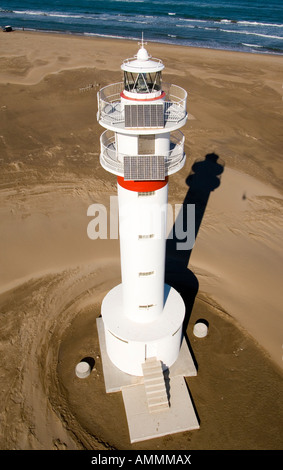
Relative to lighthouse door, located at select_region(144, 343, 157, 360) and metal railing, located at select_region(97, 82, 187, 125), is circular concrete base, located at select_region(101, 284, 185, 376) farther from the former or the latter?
metal railing, located at select_region(97, 82, 187, 125)

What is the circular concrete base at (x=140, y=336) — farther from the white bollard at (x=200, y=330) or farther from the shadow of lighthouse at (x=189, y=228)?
the shadow of lighthouse at (x=189, y=228)

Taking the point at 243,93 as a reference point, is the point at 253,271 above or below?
below

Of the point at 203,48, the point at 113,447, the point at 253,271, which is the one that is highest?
the point at 203,48

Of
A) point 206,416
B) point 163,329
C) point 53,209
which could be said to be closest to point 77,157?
point 53,209

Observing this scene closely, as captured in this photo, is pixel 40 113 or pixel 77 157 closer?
pixel 77 157

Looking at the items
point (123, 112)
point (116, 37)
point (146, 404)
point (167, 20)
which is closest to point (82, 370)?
point (146, 404)

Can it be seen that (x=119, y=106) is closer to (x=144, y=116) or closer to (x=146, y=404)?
(x=144, y=116)
